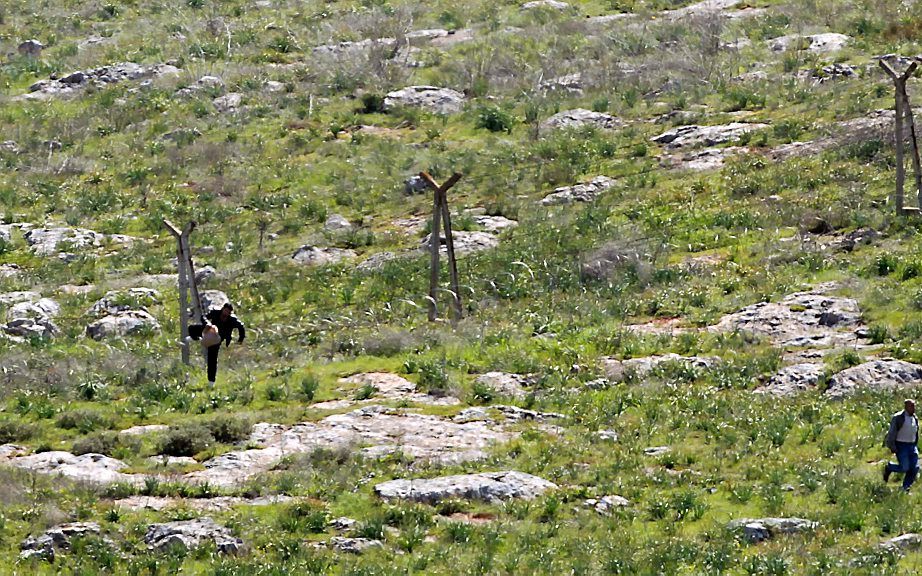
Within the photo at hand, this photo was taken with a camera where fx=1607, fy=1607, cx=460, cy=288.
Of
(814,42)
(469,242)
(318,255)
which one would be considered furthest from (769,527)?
(814,42)

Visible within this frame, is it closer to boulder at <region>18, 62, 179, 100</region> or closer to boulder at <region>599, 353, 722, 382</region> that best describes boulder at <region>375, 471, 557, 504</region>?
boulder at <region>599, 353, 722, 382</region>

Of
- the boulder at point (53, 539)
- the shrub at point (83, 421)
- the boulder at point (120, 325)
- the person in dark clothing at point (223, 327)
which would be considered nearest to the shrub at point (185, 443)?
the shrub at point (83, 421)

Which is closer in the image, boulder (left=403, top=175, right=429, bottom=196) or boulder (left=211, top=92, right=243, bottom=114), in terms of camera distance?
boulder (left=403, top=175, right=429, bottom=196)

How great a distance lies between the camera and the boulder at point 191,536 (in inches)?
789

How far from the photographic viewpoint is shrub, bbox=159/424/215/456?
23.9 m

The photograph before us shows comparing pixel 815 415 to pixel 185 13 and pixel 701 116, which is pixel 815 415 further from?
pixel 185 13

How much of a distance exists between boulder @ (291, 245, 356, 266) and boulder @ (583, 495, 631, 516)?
15102 millimetres

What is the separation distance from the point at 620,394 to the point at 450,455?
12.7ft

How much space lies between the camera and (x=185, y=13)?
55.4 metres

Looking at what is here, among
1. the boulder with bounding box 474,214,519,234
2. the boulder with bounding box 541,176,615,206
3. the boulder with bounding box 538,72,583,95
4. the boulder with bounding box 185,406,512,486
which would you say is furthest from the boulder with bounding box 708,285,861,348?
the boulder with bounding box 538,72,583,95

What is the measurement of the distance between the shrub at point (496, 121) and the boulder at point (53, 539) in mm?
24467

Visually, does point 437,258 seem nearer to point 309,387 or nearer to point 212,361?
point 309,387

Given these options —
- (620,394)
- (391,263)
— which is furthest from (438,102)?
(620,394)

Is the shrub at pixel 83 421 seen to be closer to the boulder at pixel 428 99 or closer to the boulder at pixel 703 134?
the boulder at pixel 703 134
